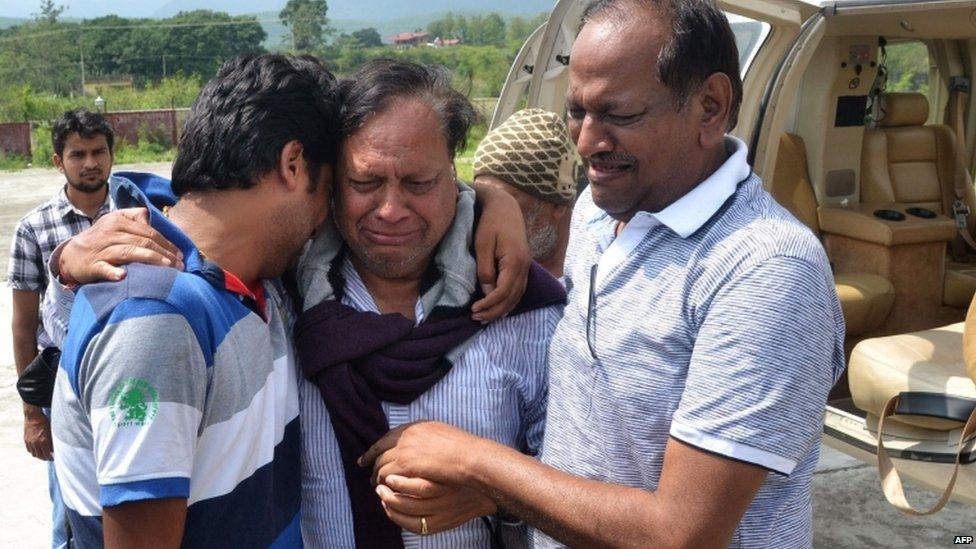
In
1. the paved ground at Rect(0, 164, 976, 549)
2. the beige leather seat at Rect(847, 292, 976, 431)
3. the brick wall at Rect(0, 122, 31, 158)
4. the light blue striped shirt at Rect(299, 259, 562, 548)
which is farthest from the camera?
the brick wall at Rect(0, 122, 31, 158)

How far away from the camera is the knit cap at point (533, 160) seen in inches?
116

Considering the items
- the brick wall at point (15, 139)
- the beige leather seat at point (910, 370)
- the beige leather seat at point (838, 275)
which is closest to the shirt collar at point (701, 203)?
the beige leather seat at point (910, 370)

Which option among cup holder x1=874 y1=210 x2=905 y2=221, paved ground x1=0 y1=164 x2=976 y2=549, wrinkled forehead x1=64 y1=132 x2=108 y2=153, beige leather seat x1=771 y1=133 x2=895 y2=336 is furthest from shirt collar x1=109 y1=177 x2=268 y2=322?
cup holder x1=874 y1=210 x2=905 y2=221

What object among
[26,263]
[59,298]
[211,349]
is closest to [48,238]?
[26,263]

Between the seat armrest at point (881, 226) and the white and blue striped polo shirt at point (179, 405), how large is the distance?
15.7ft

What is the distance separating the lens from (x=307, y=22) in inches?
3041

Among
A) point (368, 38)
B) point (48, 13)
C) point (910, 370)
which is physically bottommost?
point (368, 38)

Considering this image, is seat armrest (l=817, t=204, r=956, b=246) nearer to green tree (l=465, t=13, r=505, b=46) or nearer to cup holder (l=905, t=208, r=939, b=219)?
cup holder (l=905, t=208, r=939, b=219)

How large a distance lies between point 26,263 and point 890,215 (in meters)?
4.70

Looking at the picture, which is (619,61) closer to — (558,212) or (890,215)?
(558,212)

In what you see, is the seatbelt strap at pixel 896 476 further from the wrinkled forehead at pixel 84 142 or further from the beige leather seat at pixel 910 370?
the wrinkled forehead at pixel 84 142

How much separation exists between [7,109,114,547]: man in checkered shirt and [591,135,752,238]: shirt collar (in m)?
2.61

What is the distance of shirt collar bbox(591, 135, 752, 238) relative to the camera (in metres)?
1.59

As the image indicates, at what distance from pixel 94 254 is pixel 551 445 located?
0.85 metres
